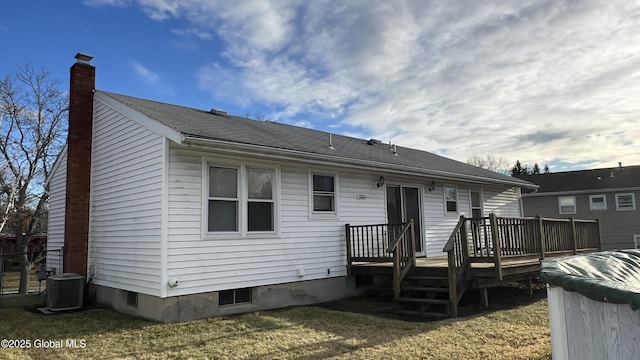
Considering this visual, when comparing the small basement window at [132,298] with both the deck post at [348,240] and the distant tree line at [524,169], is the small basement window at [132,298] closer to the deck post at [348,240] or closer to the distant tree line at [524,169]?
the deck post at [348,240]

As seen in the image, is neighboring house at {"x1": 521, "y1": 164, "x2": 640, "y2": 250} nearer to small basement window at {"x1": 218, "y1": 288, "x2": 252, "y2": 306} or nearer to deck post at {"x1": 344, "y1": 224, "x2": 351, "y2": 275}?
deck post at {"x1": 344, "y1": 224, "x2": 351, "y2": 275}

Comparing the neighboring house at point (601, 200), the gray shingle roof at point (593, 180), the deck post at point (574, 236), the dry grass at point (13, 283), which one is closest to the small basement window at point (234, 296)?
the deck post at point (574, 236)

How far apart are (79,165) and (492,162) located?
54.0 m

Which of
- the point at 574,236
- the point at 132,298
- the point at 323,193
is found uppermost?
the point at 323,193

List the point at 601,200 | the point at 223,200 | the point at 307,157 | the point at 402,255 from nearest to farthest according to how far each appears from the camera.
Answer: the point at 223,200 → the point at 402,255 → the point at 307,157 → the point at 601,200

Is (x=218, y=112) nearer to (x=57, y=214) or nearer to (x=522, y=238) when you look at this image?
(x=57, y=214)

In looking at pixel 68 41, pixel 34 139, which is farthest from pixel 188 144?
pixel 34 139

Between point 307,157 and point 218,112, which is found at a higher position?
point 218,112

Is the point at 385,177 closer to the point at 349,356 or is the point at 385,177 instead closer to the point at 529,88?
the point at 529,88

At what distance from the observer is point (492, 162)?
2215 inches

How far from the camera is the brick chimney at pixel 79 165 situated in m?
9.60

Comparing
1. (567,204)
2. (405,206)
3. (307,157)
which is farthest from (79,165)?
(567,204)

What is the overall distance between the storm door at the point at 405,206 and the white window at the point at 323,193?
2152mm

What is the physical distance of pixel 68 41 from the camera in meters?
13.2
